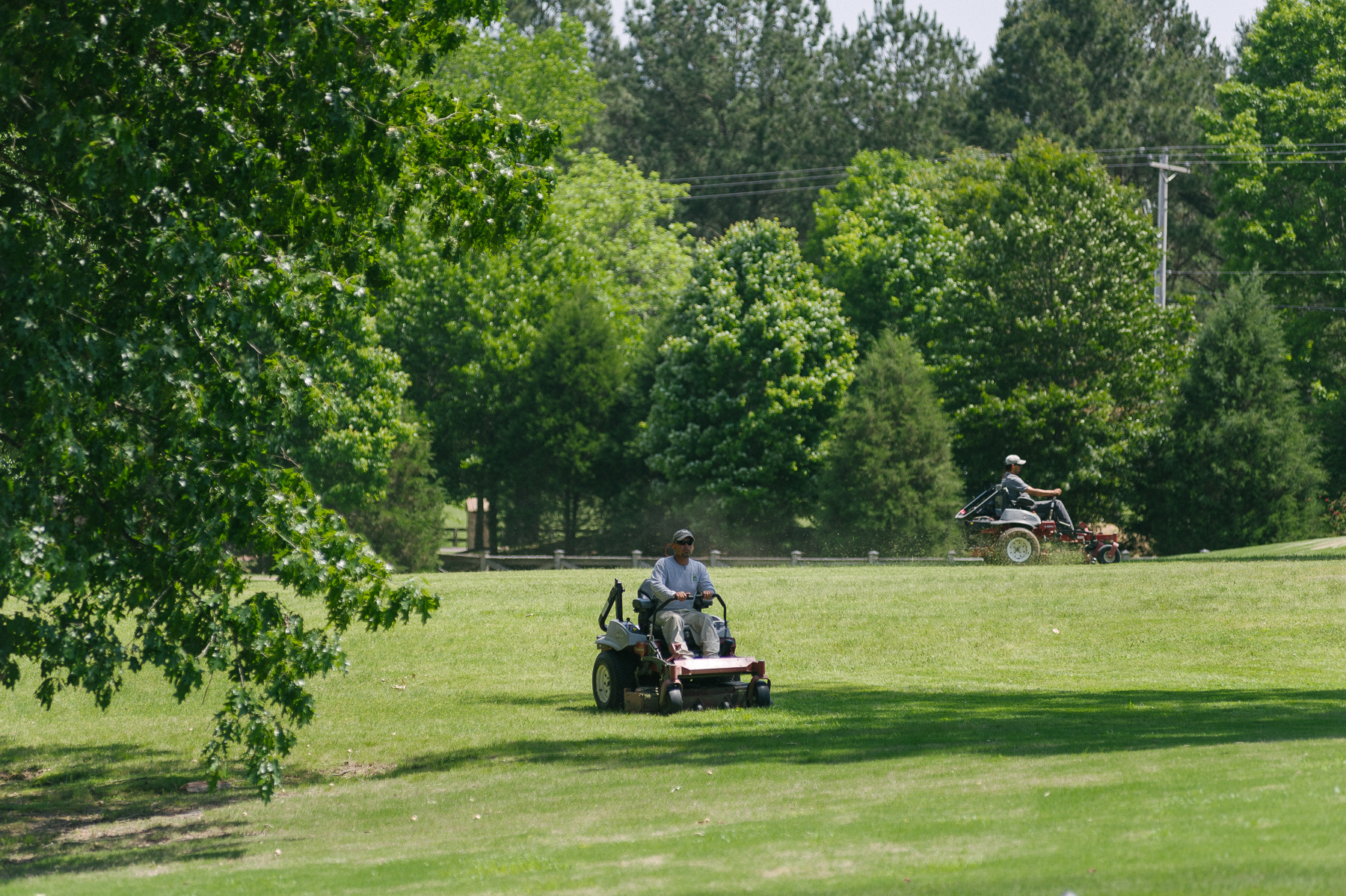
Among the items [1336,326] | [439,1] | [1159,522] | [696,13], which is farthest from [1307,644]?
[696,13]

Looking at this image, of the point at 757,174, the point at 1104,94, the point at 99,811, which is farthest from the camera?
the point at 757,174

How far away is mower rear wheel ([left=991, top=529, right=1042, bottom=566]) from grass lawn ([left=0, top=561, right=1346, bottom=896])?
6.95 metres

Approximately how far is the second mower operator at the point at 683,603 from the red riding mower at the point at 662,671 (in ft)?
0.27

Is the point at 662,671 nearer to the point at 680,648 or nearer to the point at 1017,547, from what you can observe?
the point at 680,648

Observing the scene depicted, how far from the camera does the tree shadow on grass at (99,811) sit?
11.3 meters

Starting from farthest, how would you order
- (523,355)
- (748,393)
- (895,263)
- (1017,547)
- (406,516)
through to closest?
(895,263), (523,355), (748,393), (406,516), (1017,547)

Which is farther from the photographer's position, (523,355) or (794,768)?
(523,355)

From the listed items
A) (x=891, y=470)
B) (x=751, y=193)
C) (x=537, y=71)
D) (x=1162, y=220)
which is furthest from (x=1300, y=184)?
(x=537, y=71)

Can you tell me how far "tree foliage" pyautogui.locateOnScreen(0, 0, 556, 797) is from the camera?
10719 millimetres

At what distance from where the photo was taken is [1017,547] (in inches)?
1340

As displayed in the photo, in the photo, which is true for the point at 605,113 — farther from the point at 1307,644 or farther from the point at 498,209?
the point at 498,209

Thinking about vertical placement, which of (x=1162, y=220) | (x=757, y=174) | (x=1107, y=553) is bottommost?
(x=1107, y=553)

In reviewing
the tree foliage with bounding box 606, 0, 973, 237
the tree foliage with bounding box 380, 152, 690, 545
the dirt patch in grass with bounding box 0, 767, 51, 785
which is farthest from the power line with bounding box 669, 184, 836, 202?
the dirt patch in grass with bounding box 0, 767, 51, 785

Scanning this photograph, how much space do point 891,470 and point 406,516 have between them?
1668 centimetres
